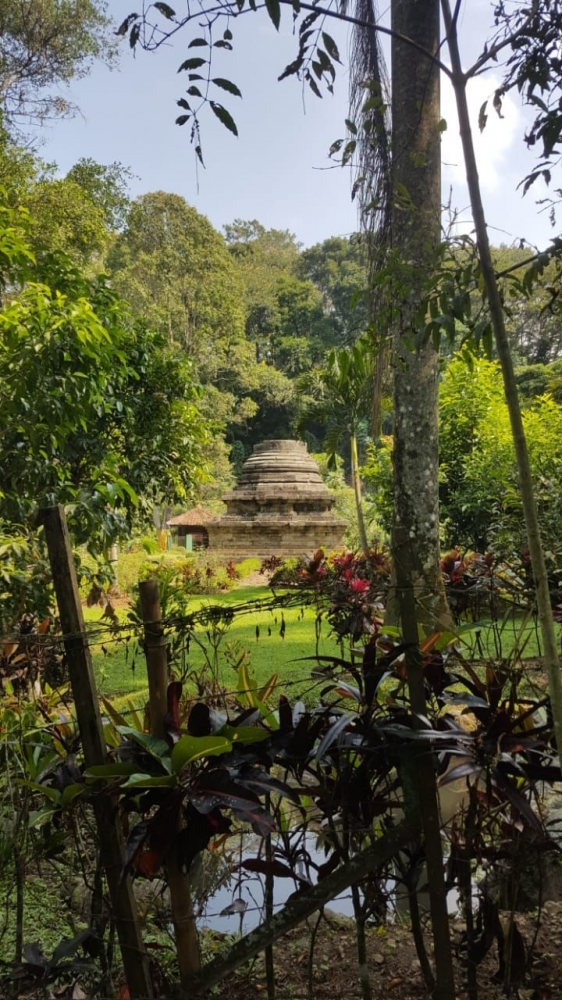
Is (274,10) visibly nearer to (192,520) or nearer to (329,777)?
(329,777)

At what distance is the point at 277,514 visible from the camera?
46.7 feet

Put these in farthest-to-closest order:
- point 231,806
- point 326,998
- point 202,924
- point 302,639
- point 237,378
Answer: point 237,378 < point 302,639 < point 202,924 < point 326,998 < point 231,806

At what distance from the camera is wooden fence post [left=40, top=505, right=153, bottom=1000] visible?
4.11 ft

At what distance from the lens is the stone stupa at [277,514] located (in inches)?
539

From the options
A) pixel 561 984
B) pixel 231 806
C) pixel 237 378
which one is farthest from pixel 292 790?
pixel 237 378

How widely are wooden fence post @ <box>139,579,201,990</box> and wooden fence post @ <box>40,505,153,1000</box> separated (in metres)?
0.09

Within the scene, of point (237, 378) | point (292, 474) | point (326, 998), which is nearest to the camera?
point (326, 998)

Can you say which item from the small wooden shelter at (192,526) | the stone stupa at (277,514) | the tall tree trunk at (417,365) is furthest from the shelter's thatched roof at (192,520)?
the tall tree trunk at (417,365)

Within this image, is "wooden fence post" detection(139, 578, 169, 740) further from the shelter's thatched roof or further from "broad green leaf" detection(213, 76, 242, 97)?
the shelter's thatched roof

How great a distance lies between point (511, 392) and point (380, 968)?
1.45 meters

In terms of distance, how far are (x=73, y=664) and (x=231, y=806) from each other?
41 cm

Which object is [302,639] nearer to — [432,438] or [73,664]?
[432,438]

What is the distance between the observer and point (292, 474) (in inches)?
584

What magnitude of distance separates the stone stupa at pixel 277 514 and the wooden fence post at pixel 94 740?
39.1 ft
